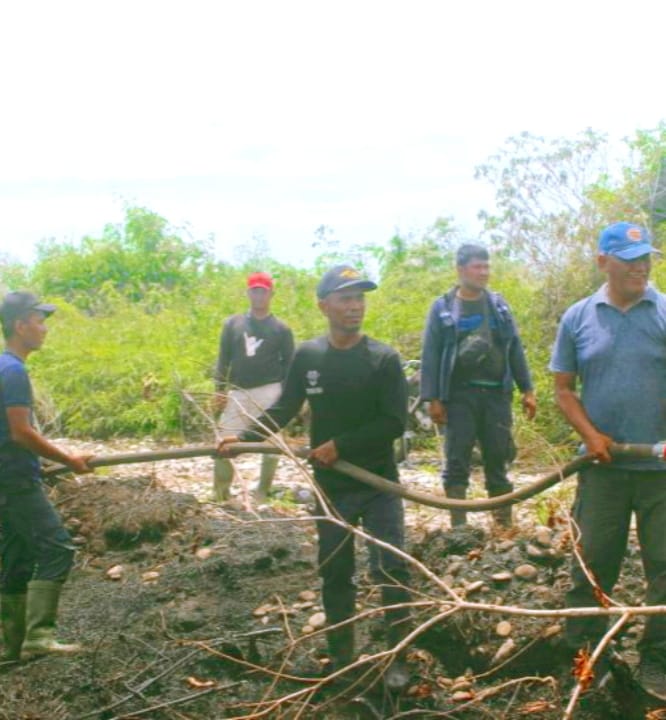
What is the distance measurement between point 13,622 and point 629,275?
3.43m

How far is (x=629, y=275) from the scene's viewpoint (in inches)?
186

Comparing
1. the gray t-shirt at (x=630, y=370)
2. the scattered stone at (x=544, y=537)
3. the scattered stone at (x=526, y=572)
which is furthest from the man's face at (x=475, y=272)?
the gray t-shirt at (x=630, y=370)

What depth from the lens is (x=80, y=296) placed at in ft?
73.6

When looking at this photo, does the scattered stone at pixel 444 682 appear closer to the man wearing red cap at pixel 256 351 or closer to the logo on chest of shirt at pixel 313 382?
the logo on chest of shirt at pixel 313 382

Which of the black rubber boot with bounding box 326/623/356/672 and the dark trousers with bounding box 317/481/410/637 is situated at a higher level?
the dark trousers with bounding box 317/481/410/637

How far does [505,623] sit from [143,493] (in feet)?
11.5

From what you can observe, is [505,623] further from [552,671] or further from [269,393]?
[269,393]

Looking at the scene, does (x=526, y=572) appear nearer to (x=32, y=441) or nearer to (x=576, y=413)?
(x=576, y=413)

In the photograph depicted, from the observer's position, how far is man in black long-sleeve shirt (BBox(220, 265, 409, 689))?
5145 mm

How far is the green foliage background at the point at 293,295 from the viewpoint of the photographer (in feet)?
45.3

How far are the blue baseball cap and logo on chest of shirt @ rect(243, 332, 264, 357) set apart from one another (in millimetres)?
4410

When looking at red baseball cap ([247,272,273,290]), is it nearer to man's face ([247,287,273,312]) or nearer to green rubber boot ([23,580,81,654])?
man's face ([247,287,273,312])

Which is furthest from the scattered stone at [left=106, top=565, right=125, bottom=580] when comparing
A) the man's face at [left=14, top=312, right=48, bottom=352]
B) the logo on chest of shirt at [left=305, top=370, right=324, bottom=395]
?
the logo on chest of shirt at [left=305, top=370, right=324, bottom=395]

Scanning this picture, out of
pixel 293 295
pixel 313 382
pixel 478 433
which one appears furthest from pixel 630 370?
pixel 293 295
